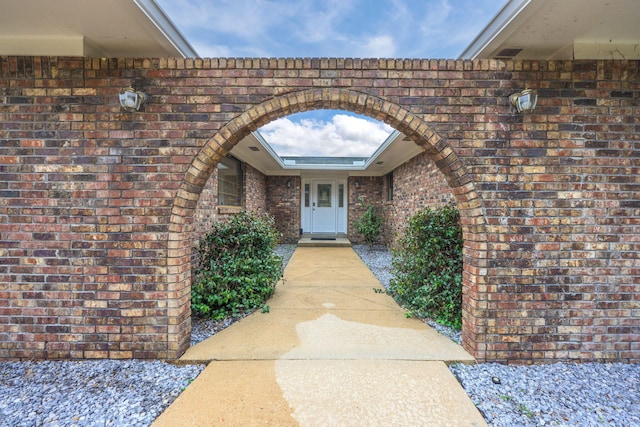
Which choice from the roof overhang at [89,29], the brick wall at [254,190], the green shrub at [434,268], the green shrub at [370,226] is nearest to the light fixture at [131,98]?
the roof overhang at [89,29]

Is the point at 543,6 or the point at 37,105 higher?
the point at 543,6

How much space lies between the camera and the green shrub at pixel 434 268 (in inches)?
139

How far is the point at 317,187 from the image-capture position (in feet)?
37.1

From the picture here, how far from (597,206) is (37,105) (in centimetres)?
528

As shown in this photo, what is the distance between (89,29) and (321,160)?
9408 millimetres

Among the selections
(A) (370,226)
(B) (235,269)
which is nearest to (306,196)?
(A) (370,226)

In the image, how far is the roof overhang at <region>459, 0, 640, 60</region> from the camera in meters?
2.16

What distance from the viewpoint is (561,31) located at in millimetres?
2426

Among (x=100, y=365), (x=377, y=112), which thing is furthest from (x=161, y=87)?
(x=100, y=365)

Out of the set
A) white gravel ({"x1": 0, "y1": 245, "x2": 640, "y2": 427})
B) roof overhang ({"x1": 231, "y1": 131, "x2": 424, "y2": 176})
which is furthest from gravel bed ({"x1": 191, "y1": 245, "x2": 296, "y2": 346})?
roof overhang ({"x1": 231, "y1": 131, "x2": 424, "y2": 176})

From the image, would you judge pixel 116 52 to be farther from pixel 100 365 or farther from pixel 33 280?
pixel 100 365

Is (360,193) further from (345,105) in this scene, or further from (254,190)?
(345,105)

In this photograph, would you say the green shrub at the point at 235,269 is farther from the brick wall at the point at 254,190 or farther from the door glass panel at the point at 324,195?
the door glass panel at the point at 324,195

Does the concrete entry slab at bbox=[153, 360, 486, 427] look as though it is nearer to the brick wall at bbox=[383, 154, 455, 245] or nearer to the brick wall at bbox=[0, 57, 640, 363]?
the brick wall at bbox=[0, 57, 640, 363]
